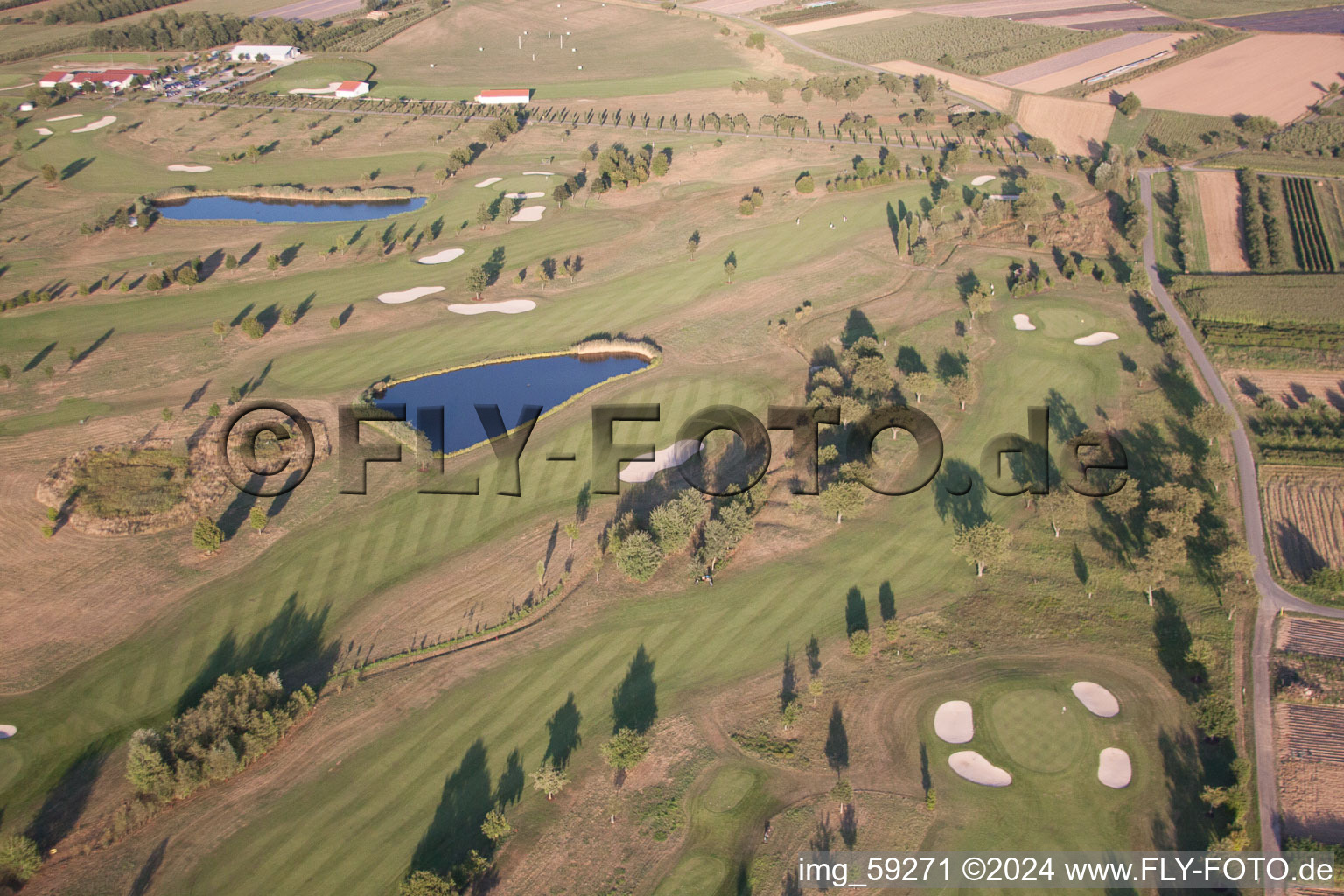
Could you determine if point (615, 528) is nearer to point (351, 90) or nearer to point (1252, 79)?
point (351, 90)

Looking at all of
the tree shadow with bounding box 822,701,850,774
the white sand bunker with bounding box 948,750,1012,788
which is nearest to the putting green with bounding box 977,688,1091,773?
the white sand bunker with bounding box 948,750,1012,788

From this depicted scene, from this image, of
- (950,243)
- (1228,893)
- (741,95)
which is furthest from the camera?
(741,95)

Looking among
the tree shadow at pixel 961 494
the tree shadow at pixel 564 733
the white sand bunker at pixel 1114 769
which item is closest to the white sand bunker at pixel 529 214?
the tree shadow at pixel 961 494

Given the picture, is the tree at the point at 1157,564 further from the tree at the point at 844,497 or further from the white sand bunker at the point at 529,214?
the white sand bunker at the point at 529,214

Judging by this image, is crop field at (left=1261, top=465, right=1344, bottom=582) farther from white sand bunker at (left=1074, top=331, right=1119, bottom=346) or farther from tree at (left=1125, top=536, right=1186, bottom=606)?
white sand bunker at (left=1074, top=331, right=1119, bottom=346)

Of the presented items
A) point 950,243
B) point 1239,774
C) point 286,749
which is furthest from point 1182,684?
point 950,243

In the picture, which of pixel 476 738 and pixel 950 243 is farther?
pixel 950 243

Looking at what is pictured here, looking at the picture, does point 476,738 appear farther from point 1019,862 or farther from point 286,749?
point 1019,862
